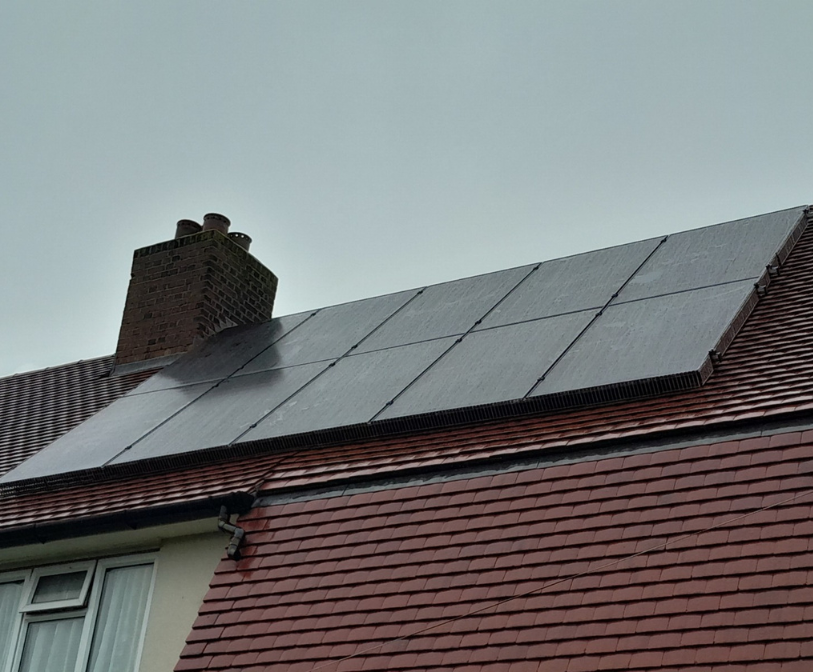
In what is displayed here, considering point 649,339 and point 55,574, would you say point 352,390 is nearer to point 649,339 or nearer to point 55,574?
point 649,339

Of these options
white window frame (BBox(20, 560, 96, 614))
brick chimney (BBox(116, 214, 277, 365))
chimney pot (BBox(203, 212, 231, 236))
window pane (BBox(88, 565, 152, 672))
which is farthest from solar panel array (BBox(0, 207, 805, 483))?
chimney pot (BBox(203, 212, 231, 236))

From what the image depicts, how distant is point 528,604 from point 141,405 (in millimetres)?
6198

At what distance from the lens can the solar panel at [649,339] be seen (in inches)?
316

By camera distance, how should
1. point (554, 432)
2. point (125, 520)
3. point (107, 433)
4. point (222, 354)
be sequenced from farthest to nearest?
1. point (222, 354)
2. point (107, 433)
3. point (125, 520)
4. point (554, 432)

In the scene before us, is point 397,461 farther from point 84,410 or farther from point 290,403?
point 84,410

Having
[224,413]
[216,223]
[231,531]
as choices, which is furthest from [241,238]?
[231,531]

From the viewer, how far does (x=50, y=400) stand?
13.8 m

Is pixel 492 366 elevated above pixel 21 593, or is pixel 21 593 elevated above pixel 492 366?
pixel 492 366

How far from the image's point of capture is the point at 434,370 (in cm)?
955

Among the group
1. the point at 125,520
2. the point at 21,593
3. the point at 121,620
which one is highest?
the point at 125,520

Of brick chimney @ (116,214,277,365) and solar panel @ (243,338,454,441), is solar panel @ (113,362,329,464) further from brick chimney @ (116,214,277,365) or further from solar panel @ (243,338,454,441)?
brick chimney @ (116,214,277,365)

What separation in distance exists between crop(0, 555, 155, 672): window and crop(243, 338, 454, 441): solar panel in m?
1.52

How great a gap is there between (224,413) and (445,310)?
8.00ft

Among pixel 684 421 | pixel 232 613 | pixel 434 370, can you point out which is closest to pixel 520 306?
pixel 434 370
